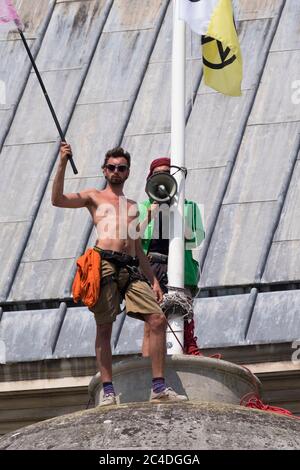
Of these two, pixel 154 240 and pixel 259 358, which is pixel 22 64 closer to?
pixel 259 358

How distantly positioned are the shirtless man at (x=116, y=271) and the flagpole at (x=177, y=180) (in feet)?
3.13

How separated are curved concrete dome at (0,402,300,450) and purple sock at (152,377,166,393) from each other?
0.44 m

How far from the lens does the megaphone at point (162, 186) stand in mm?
20703

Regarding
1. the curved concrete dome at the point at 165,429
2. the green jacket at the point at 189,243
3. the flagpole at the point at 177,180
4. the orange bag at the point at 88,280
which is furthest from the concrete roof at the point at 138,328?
the curved concrete dome at the point at 165,429

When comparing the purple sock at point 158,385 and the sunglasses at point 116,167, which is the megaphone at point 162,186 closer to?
the sunglasses at point 116,167

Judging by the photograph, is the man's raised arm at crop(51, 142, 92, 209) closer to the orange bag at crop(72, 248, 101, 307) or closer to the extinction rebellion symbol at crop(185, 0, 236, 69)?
the orange bag at crop(72, 248, 101, 307)

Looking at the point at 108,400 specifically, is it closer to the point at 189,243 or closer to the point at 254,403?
the point at 254,403

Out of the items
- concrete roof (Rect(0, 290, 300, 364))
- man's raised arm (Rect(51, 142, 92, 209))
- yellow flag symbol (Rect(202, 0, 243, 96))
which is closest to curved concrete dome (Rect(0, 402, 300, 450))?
man's raised arm (Rect(51, 142, 92, 209))

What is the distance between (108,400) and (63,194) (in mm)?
1949

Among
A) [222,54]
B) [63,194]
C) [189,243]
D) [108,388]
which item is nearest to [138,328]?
[222,54]

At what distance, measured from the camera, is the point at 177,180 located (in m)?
→ 21.0

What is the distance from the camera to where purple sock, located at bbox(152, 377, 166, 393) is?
61.7 ft

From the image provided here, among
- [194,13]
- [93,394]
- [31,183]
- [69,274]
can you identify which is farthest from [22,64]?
[93,394]

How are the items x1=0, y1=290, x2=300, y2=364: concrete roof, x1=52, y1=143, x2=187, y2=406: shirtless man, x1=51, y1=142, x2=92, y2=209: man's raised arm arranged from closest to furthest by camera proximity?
x1=52, y1=143, x2=187, y2=406: shirtless man, x1=51, y1=142, x2=92, y2=209: man's raised arm, x1=0, y1=290, x2=300, y2=364: concrete roof
